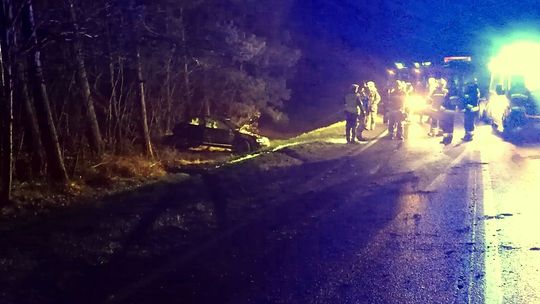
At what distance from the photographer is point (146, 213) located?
9.32 meters

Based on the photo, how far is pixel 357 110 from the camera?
17.7m

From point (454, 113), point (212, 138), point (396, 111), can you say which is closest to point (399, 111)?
point (396, 111)

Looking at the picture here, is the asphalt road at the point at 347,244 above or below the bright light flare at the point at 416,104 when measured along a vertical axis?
below

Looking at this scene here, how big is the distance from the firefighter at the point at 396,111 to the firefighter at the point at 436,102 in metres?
1.39

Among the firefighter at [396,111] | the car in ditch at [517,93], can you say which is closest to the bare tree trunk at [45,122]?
the firefighter at [396,111]

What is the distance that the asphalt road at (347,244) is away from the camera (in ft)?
19.4

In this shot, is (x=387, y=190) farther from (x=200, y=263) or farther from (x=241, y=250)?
(x=200, y=263)

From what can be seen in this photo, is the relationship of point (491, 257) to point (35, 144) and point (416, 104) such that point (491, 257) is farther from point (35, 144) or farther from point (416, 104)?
point (416, 104)

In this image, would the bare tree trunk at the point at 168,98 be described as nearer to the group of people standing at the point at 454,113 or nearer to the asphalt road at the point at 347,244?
the asphalt road at the point at 347,244

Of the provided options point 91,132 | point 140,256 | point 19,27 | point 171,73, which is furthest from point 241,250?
point 171,73

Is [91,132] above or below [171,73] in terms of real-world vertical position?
below

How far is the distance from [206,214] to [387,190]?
12.1 feet

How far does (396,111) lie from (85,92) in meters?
10.5

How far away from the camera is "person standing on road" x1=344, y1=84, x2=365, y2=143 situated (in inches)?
683
